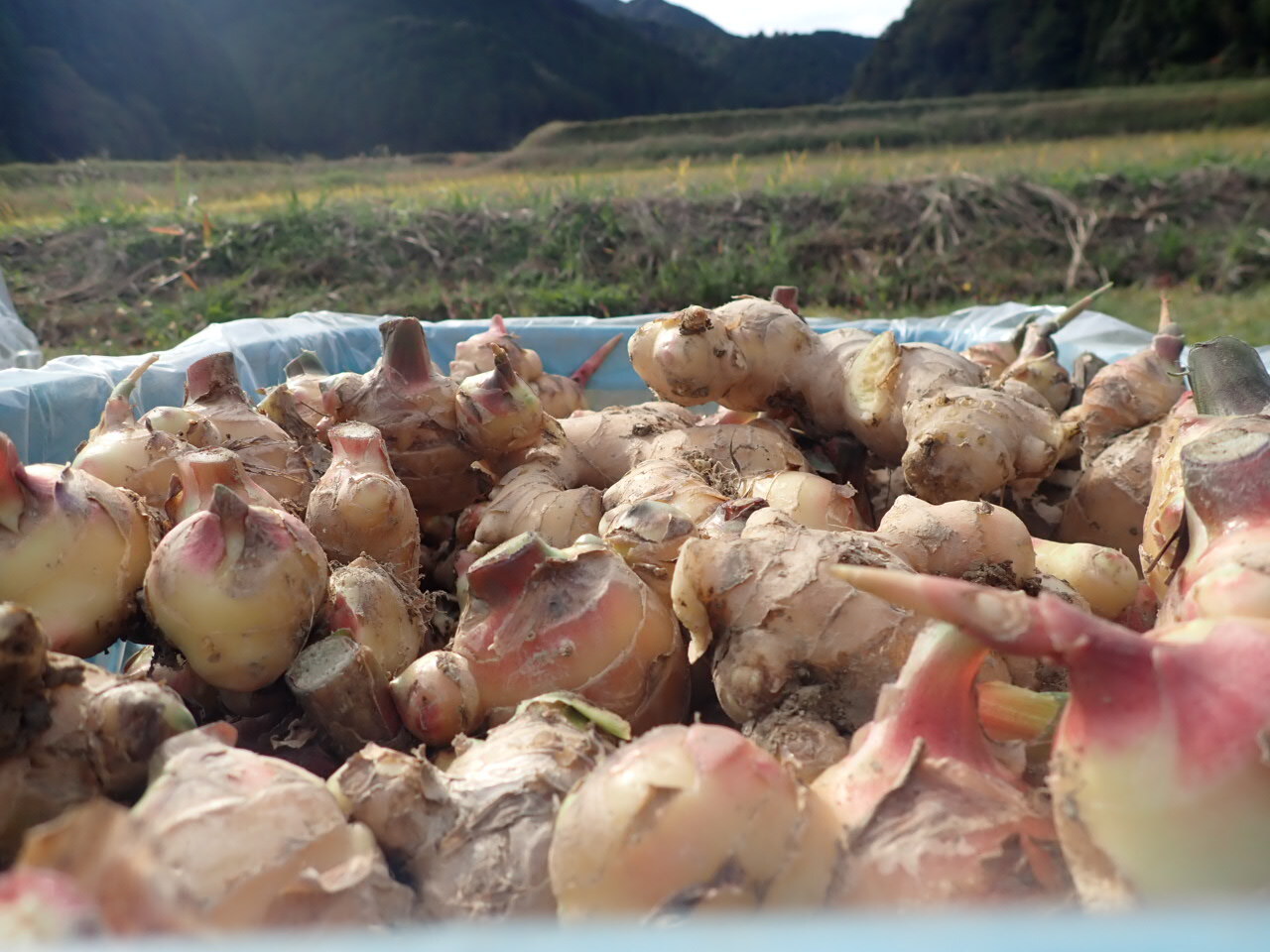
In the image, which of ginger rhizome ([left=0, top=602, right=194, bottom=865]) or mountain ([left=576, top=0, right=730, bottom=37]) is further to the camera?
mountain ([left=576, top=0, right=730, bottom=37])

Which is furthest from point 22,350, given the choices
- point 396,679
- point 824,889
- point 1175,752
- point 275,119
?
point 275,119

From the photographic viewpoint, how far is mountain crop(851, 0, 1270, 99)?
1433cm

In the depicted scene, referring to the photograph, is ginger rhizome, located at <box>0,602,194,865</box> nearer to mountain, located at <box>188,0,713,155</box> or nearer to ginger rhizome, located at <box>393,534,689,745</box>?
ginger rhizome, located at <box>393,534,689,745</box>

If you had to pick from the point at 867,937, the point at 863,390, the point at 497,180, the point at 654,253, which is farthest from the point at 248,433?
the point at 497,180

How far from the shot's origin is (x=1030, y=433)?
3.51 feet

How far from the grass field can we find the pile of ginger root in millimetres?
3061

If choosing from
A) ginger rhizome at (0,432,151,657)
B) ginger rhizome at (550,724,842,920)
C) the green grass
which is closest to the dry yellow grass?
the green grass

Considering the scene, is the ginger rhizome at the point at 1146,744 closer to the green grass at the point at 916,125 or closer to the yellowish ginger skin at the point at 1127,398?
the yellowish ginger skin at the point at 1127,398

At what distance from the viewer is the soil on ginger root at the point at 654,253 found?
4414mm

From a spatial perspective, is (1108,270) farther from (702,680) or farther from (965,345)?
(702,680)

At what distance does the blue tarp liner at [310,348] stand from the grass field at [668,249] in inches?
81.6

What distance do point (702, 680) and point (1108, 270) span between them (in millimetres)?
4999

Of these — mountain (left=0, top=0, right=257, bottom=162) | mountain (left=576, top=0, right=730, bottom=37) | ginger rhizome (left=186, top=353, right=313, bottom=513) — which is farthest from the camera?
mountain (left=576, top=0, right=730, bottom=37)

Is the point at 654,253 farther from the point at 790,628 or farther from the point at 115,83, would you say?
the point at 115,83
